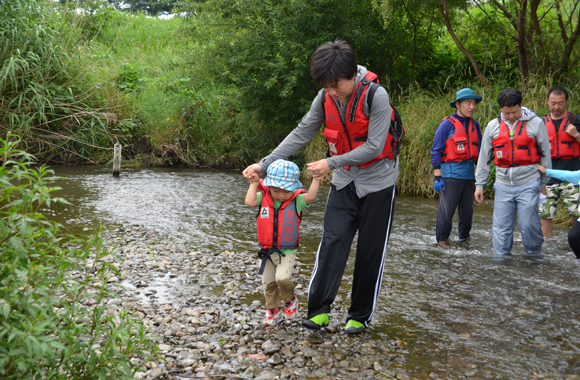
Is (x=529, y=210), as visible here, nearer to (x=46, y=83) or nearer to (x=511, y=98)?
(x=511, y=98)

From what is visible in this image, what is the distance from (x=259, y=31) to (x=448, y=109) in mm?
6037

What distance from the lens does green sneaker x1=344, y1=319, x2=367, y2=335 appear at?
13.0 feet

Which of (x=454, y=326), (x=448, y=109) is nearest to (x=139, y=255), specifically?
(x=454, y=326)

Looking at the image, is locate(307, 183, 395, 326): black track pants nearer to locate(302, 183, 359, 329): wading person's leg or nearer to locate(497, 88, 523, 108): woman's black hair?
locate(302, 183, 359, 329): wading person's leg

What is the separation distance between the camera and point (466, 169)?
23.4ft

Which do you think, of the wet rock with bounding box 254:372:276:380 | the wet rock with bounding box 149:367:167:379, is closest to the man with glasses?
the wet rock with bounding box 254:372:276:380

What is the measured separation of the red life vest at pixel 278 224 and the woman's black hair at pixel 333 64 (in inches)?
41.7

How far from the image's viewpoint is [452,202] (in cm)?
712

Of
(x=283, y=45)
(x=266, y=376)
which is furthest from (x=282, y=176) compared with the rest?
(x=283, y=45)

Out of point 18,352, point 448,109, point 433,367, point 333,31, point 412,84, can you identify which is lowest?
point 433,367

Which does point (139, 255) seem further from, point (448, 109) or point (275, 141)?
point (275, 141)

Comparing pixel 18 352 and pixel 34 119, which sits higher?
pixel 34 119

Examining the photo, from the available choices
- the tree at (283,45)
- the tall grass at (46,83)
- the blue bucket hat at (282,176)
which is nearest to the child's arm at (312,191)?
the blue bucket hat at (282,176)

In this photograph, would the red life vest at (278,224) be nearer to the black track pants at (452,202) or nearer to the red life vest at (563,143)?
the black track pants at (452,202)
